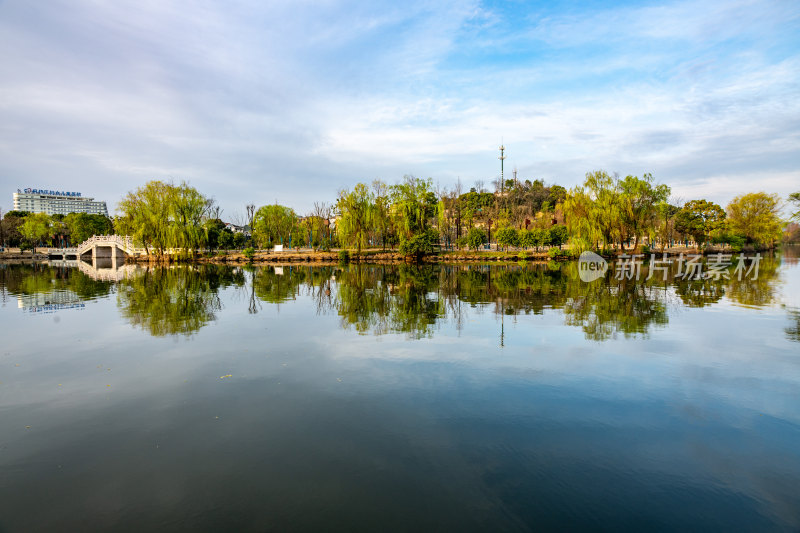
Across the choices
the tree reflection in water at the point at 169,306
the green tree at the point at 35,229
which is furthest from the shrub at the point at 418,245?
Answer: the green tree at the point at 35,229

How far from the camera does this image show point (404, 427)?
247 inches

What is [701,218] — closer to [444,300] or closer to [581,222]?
[581,222]

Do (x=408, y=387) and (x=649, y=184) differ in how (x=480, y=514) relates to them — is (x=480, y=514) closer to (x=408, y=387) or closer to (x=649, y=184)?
(x=408, y=387)

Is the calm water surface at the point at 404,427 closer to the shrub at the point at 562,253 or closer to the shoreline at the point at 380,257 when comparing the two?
the shrub at the point at 562,253

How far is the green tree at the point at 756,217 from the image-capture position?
64812mm

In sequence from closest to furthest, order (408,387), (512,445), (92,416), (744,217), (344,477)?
(344,477)
(512,445)
(92,416)
(408,387)
(744,217)

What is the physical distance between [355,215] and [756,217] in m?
60.4

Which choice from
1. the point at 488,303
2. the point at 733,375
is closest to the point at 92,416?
the point at 733,375

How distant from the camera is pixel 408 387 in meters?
7.98

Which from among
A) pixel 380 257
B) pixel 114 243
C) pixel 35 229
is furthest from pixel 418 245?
pixel 35 229

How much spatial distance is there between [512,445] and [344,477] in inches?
88.6

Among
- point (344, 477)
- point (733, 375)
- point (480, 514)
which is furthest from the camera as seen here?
point (733, 375)

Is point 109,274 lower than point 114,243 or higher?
lower

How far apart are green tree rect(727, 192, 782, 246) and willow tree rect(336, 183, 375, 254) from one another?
55.6 m
